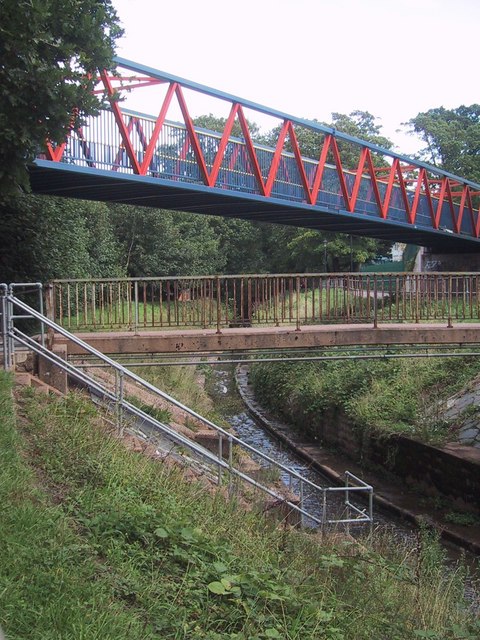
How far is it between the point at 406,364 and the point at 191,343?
9423 millimetres

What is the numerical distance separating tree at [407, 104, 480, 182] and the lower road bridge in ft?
111

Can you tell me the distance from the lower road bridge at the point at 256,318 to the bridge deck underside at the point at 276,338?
2 centimetres

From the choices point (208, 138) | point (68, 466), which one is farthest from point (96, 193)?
point (68, 466)

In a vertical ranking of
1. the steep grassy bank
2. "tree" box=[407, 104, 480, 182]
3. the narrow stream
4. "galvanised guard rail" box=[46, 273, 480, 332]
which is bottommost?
the narrow stream

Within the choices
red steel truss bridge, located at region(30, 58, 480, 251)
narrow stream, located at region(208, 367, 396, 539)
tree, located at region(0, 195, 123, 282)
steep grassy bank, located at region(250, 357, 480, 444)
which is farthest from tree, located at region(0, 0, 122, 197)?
steep grassy bank, located at region(250, 357, 480, 444)

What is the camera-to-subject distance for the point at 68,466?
6.29 meters

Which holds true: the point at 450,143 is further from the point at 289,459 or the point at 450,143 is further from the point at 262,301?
the point at 262,301

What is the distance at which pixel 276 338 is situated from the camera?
1195 centimetres

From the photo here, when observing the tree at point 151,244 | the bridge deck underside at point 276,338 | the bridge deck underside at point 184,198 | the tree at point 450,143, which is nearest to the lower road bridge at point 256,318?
the bridge deck underside at point 276,338

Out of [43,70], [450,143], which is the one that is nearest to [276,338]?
[43,70]

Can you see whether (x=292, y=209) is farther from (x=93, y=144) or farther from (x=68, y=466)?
(x=68, y=466)

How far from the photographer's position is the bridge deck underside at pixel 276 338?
11438mm

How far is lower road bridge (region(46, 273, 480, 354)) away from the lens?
11.6m

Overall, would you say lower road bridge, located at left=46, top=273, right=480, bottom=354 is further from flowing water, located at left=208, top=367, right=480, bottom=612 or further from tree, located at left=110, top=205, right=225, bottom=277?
tree, located at left=110, top=205, right=225, bottom=277
